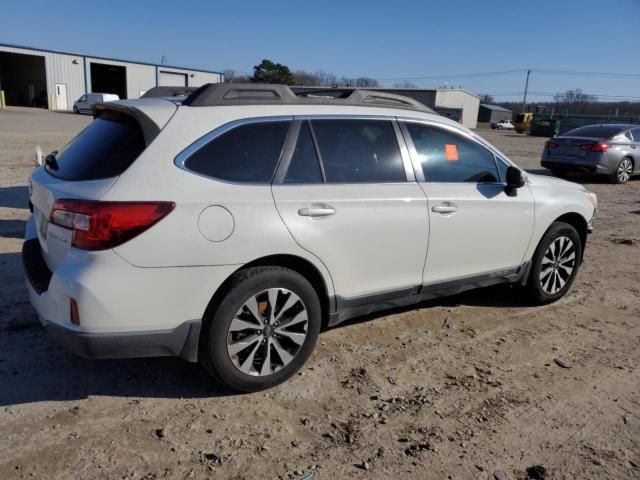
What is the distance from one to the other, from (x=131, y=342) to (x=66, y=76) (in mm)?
55788

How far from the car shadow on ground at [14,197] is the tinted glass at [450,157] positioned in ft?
21.6

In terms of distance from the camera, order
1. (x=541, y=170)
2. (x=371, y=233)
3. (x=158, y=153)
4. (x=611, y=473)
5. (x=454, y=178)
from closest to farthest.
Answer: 1. (x=611, y=473)
2. (x=158, y=153)
3. (x=371, y=233)
4. (x=454, y=178)
5. (x=541, y=170)

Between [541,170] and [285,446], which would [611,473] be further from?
[541,170]

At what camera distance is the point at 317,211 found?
3.39 metres

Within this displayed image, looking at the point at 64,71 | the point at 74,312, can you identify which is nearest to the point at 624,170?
the point at 74,312

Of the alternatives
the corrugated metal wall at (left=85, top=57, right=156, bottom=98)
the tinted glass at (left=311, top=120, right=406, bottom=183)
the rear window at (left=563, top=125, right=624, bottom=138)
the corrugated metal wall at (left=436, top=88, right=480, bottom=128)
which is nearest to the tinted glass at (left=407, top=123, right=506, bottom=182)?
the tinted glass at (left=311, top=120, right=406, bottom=183)

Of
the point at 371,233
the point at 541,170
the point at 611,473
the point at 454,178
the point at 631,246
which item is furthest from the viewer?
the point at 541,170

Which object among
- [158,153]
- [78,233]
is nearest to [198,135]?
[158,153]

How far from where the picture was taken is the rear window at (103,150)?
→ 3.04m

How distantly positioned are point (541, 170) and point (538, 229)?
45.2 ft

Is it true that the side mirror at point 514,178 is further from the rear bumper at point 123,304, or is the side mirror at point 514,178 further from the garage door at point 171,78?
the garage door at point 171,78

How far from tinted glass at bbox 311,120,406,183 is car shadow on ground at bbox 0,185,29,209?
635 centimetres

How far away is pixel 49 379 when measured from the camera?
11.4 ft

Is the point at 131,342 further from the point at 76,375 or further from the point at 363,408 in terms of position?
the point at 363,408
